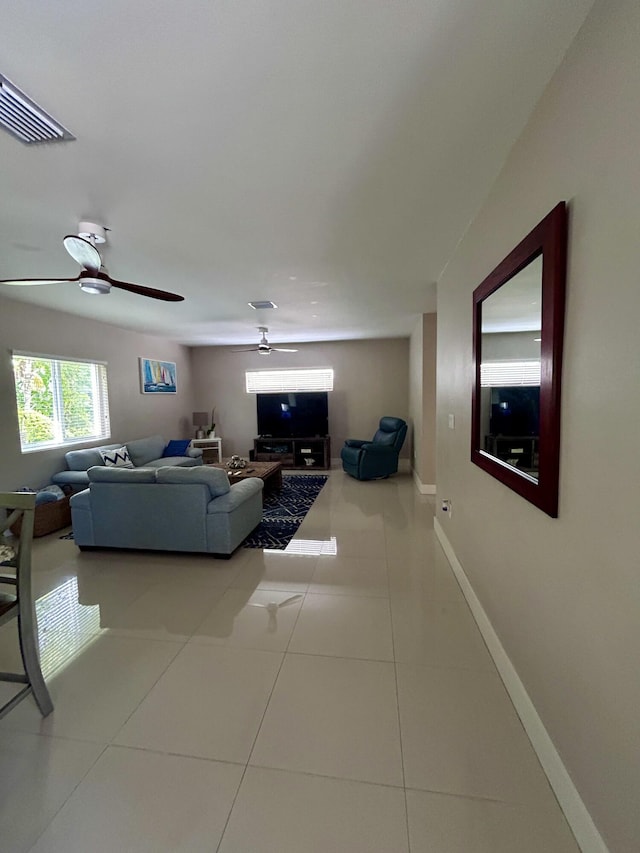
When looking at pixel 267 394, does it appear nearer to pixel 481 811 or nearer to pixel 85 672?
pixel 85 672

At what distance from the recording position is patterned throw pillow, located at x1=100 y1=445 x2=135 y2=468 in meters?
4.75

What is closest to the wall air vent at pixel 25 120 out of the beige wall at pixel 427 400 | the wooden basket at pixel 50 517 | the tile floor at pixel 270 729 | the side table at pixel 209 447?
the tile floor at pixel 270 729

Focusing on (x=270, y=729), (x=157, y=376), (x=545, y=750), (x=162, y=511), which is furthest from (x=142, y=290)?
(x=157, y=376)

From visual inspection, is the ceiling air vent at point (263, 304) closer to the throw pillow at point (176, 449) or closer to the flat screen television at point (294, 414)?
the flat screen television at point (294, 414)

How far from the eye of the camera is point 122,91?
132 centimetres

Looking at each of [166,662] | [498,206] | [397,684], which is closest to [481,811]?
[397,684]

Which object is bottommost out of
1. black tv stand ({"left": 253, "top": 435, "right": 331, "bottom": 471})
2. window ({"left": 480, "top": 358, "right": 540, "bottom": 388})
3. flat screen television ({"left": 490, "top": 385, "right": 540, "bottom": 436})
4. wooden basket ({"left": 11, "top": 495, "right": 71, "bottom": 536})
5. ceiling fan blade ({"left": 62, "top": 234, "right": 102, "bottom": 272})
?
wooden basket ({"left": 11, "top": 495, "right": 71, "bottom": 536})

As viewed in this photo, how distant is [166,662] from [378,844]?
1.29m

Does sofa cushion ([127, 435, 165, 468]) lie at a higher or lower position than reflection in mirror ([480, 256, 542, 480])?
lower

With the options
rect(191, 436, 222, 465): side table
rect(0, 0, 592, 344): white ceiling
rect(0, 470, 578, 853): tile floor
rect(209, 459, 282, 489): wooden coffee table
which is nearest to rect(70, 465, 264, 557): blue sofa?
rect(0, 470, 578, 853): tile floor

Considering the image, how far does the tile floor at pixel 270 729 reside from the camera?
1167 millimetres

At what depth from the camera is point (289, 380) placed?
24.2ft

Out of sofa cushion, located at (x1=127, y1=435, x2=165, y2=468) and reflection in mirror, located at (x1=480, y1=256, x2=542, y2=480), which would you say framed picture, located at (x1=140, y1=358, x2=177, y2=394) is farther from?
reflection in mirror, located at (x1=480, y1=256, x2=542, y2=480)

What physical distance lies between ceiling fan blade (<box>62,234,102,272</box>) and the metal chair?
4.89ft
